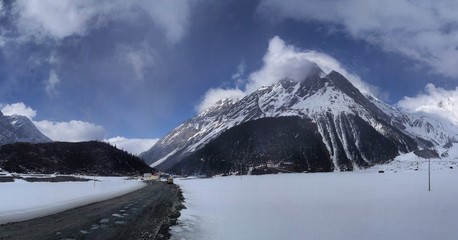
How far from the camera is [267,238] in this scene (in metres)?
20.2

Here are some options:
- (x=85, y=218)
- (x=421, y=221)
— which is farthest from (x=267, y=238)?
(x=85, y=218)

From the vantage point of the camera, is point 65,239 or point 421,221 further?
point 421,221

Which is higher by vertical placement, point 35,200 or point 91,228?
point 91,228

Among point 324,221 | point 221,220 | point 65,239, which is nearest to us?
point 65,239

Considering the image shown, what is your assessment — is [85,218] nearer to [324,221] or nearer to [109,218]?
[109,218]

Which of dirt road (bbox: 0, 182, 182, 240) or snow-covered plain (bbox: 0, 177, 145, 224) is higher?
dirt road (bbox: 0, 182, 182, 240)

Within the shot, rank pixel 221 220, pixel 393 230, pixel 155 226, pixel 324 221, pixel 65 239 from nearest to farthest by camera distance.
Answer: pixel 65 239 < pixel 393 230 < pixel 155 226 < pixel 324 221 < pixel 221 220

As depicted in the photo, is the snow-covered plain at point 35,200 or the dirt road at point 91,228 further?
the snow-covered plain at point 35,200

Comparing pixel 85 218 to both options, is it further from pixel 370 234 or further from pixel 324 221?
pixel 370 234

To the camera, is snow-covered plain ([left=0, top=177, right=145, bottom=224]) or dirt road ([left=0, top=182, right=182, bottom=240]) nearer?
dirt road ([left=0, top=182, right=182, bottom=240])

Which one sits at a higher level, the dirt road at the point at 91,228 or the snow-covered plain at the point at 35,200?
the dirt road at the point at 91,228

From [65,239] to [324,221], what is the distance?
14917 mm

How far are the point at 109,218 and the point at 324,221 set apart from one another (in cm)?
1353

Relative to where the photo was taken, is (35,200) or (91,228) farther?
(35,200)
